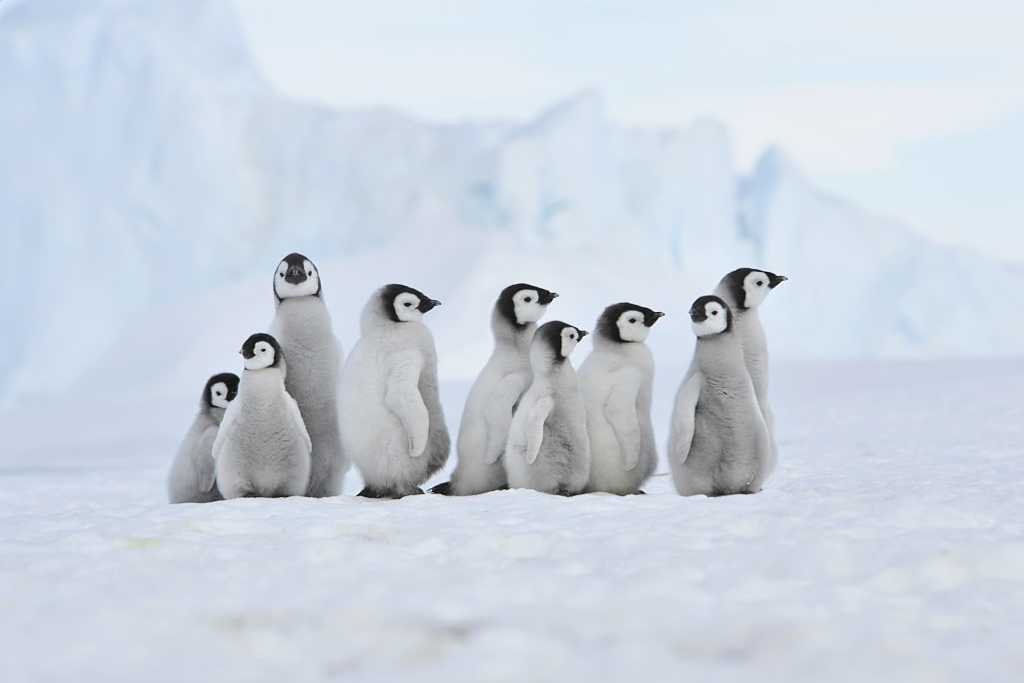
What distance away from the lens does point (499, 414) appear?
Answer: 3.16m

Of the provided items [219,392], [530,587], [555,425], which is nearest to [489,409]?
[555,425]

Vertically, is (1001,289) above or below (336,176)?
below

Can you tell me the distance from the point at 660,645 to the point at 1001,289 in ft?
56.0

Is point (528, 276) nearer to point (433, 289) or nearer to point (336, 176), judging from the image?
point (433, 289)

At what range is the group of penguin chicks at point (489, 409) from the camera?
301cm

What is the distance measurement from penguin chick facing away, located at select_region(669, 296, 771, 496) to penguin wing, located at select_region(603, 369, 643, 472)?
145 millimetres

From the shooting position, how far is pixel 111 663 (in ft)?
5.22

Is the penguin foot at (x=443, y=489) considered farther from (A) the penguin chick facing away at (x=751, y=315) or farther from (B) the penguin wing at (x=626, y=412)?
(A) the penguin chick facing away at (x=751, y=315)

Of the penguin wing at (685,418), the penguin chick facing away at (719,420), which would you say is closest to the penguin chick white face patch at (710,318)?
the penguin chick facing away at (719,420)

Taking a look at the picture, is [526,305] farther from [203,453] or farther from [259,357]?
[203,453]

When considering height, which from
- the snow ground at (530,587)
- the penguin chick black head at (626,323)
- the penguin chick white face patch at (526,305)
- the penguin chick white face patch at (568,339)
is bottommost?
the snow ground at (530,587)

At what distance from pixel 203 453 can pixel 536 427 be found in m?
1.04

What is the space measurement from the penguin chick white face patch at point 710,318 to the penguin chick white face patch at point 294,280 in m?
1.12

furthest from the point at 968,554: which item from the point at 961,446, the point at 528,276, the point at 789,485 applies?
the point at 528,276
